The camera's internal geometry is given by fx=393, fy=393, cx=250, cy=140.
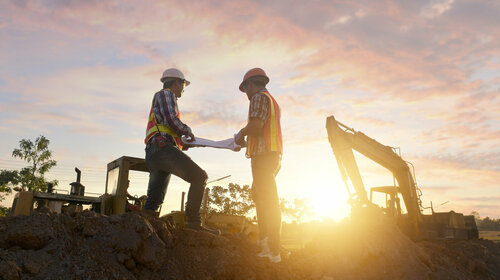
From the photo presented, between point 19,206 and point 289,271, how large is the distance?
618cm

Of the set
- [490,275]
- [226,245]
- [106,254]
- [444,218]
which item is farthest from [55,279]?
[444,218]

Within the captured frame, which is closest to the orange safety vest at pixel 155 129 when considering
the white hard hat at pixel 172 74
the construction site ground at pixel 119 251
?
the white hard hat at pixel 172 74

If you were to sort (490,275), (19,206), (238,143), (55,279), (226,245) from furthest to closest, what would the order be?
(490,275), (19,206), (238,143), (226,245), (55,279)

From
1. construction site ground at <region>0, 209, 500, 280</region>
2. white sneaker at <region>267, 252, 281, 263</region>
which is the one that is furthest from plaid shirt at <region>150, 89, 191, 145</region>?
white sneaker at <region>267, 252, 281, 263</region>

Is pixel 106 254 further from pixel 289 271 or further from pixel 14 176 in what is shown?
pixel 14 176

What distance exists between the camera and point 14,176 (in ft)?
114

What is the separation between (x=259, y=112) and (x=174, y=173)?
1221mm

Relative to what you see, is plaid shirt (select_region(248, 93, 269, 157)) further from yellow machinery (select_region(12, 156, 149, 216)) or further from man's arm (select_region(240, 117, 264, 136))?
yellow machinery (select_region(12, 156, 149, 216))

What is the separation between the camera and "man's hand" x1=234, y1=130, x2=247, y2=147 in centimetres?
485

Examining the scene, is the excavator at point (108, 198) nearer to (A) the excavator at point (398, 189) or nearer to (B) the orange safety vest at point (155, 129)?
(B) the orange safety vest at point (155, 129)

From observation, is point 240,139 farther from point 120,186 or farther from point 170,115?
point 120,186

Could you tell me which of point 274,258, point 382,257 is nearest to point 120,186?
point 274,258

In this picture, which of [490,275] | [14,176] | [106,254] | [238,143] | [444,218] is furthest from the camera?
[14,176]

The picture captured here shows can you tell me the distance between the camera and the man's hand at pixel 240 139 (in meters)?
4.85
